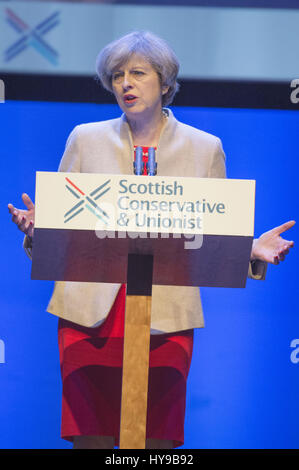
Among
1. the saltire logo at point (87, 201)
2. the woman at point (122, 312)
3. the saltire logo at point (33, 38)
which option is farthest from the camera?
the saltire logo at point (33, 38)

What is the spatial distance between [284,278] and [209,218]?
198 cm

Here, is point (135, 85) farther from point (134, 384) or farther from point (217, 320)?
point (217, 320)

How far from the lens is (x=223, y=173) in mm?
2838

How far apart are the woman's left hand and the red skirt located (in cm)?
47

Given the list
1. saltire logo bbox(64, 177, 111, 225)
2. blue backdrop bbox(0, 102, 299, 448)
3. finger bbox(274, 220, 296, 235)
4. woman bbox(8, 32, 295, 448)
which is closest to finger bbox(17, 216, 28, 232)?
woman bbox(8, 32, 295, 448)

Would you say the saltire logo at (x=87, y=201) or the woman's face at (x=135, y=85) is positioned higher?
the woman's face at (x=135, y=85)

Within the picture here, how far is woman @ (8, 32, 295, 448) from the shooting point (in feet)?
8.66

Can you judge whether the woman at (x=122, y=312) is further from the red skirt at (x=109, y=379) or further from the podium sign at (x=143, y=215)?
the podium sign at (x=143, y=215)

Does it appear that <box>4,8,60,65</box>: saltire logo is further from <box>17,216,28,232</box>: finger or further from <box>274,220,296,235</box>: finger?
<box>274,220,296,235</box>: finger

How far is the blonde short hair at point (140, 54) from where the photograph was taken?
270 centimetres

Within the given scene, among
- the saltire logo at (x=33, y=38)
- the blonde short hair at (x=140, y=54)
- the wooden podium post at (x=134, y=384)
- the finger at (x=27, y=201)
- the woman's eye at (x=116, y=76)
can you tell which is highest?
the saltire logo at (x=33, y=38)

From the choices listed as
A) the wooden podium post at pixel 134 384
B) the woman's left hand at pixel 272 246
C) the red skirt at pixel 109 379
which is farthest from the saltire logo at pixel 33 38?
the wooden podium post at pixel 134 384

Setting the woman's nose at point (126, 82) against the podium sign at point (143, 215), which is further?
the woman's nose at point (126, 82)

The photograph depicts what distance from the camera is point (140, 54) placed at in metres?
2.71
